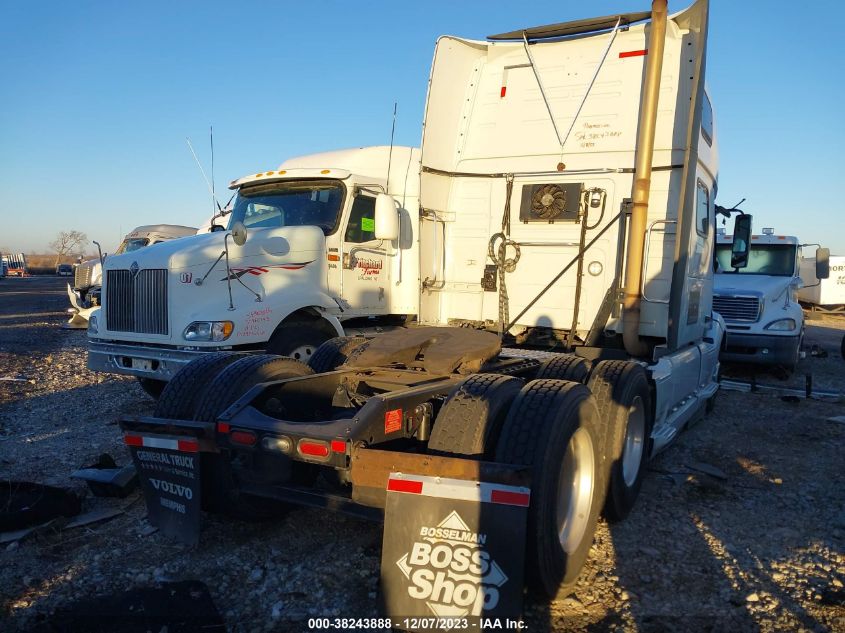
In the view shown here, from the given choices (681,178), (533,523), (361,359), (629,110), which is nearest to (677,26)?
(629,110)

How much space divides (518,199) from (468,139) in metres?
0.85

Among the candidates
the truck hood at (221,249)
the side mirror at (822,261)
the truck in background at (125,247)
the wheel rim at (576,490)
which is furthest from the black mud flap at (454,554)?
the truck in background at (125,247)

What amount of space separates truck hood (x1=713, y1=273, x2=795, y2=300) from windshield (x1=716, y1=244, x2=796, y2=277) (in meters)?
0.21

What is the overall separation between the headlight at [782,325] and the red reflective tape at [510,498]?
9647 millimetres

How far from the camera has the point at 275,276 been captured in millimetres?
6719

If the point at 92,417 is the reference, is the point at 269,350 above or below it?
above

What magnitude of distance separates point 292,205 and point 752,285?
845 centimetres

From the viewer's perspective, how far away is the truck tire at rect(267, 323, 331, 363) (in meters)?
6.63

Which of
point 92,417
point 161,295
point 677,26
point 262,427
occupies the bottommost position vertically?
point 92,417

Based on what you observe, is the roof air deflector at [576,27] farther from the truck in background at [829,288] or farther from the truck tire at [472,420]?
the truck in background at [829,288]

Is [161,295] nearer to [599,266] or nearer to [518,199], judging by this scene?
[518,199]

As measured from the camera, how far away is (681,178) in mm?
5633

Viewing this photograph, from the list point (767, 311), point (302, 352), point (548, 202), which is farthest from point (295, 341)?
point (767, 311)

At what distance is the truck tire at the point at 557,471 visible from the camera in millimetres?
2998
